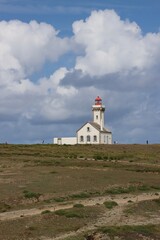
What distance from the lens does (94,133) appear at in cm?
12912

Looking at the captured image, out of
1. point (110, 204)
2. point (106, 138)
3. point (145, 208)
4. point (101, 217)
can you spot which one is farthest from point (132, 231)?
point (106, 138)

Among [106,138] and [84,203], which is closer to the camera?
[84,203]

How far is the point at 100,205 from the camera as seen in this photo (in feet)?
151

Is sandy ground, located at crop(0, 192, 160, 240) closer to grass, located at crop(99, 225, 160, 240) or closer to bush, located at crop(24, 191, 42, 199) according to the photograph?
grass, located at crop(99, 225, 160, 240)

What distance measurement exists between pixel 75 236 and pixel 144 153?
Result: 2877 inches

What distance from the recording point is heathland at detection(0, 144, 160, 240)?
3612 cm

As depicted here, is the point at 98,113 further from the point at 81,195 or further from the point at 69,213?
the point at 69,213

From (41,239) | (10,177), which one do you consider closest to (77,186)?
(10,177)

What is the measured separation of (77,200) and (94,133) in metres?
80.1

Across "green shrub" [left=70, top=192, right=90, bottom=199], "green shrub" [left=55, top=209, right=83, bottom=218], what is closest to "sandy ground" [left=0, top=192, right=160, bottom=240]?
"green shrub" [left=55, top=209, right=83, bottom=218]

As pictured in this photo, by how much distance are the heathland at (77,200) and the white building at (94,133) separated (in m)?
43.5

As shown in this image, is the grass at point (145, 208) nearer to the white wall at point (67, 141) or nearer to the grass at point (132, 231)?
the grass at point (132, 231)

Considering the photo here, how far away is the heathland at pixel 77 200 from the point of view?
36.1m

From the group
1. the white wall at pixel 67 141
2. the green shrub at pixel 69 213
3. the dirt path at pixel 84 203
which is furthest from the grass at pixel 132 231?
→ the white wall at pixel 67 141
